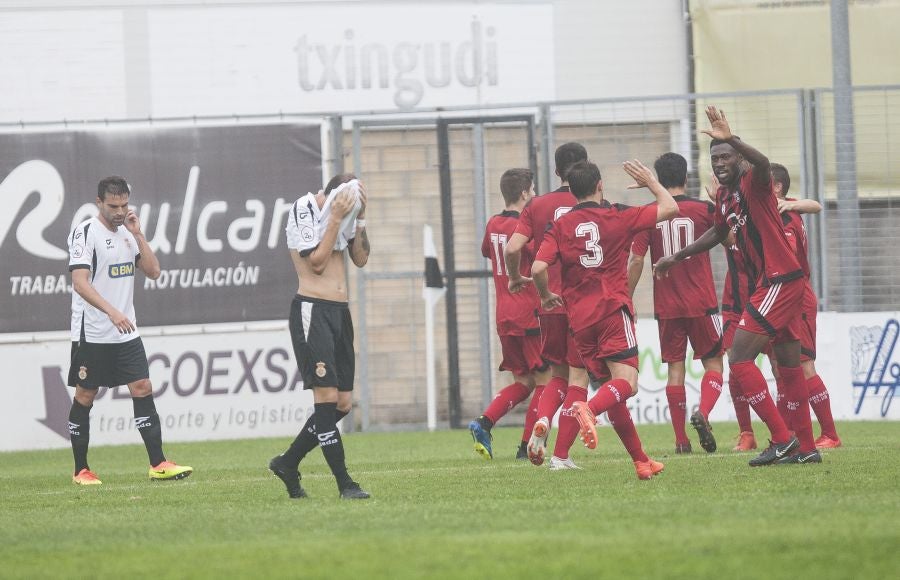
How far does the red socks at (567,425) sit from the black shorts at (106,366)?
10.7 feet

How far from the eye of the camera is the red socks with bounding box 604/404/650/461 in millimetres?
8852

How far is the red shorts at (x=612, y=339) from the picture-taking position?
902cm

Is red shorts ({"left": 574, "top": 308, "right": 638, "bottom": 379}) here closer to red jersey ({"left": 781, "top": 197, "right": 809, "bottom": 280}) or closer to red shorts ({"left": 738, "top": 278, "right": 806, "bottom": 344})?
red shorts ({"left": 738, "top": 278, "right": 806, "bottom": 344})

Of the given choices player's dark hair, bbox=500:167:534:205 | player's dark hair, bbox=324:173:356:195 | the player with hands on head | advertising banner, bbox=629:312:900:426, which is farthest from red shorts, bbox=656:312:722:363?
advertising banner, bbox=629:312:900:426

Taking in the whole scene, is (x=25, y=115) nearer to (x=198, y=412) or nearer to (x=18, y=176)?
(x=18, y=176)

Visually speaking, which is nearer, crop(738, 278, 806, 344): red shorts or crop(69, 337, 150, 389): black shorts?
crop(738, 278, 806, 344): red shorts

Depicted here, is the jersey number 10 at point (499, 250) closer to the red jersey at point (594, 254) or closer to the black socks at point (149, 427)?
the red jersey at point (594, 254)

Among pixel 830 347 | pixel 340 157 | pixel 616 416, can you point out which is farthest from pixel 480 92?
pixel 616 416

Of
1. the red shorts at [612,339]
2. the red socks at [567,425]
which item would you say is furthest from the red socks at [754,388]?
the red socks at [567,425]

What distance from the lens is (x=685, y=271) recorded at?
438 inches

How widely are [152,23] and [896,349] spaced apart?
1069 cm

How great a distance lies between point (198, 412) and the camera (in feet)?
52.9

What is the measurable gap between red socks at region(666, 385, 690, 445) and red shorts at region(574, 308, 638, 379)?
216cm

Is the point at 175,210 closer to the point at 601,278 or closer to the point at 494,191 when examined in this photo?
the point at 494,191
